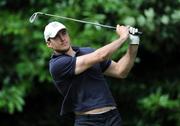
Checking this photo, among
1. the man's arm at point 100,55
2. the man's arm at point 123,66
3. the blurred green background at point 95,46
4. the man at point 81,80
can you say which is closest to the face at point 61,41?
the man at point 81,80

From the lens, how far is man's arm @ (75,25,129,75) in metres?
5.12

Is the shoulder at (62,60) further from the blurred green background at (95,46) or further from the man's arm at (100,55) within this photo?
the blurred green background at (95,46)

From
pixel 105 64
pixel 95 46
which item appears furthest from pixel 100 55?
pixel 95 46

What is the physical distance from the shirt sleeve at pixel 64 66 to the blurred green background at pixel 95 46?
1.65 meters

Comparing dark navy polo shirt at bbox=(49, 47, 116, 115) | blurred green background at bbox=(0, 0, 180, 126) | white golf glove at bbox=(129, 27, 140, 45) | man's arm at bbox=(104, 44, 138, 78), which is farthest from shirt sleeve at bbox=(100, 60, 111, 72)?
blurred green background at bbox=(0, 0, 180, 126)

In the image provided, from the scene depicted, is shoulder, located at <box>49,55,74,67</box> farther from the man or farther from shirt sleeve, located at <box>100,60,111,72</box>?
shirt sleeve, located at <box>100,60,111,72</box>

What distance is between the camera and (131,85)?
8.41 meters

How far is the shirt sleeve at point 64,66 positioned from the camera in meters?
5.26

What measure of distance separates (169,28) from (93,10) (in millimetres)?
902

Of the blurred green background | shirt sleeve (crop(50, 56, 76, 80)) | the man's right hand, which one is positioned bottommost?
the blurred green background

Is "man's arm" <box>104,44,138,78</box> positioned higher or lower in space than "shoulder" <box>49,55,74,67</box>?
lower

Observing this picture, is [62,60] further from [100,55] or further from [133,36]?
[133,36]

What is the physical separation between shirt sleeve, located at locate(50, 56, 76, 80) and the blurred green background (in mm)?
1646

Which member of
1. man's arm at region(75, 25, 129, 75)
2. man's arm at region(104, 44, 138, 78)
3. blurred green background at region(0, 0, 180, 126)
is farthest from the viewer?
blurred green background at region(0, 0, 180, 126)
